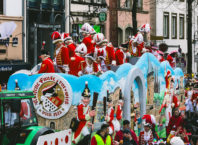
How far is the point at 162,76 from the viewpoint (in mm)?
22188

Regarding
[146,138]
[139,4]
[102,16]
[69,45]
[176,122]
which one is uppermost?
[139,4]

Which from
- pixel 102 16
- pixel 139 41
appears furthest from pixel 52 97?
pixel 102 16

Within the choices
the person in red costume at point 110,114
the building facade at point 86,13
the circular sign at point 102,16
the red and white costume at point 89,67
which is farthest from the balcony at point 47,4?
the person in red costume at point 110,114

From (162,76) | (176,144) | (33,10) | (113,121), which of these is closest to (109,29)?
(33,10)

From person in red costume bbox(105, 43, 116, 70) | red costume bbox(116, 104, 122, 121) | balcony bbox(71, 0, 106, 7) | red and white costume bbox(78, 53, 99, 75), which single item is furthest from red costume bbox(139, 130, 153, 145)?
balcony bbox(71, 0, 106, 7)

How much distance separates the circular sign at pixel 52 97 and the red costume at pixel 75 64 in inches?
61.4

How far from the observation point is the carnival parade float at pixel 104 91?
15070 mm

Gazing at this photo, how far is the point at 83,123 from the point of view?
15.0m

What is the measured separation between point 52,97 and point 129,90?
149 inches

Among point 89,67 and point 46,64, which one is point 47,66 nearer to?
point 46,64

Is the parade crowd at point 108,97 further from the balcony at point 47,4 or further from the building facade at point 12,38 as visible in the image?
the balcony at point 47,4

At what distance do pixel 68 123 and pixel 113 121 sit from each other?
2227mm

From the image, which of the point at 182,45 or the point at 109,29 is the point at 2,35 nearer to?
the point at 109,29

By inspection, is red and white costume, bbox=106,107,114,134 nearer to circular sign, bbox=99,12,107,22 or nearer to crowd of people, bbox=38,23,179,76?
crowd of people, bbox=38,23,179,76
